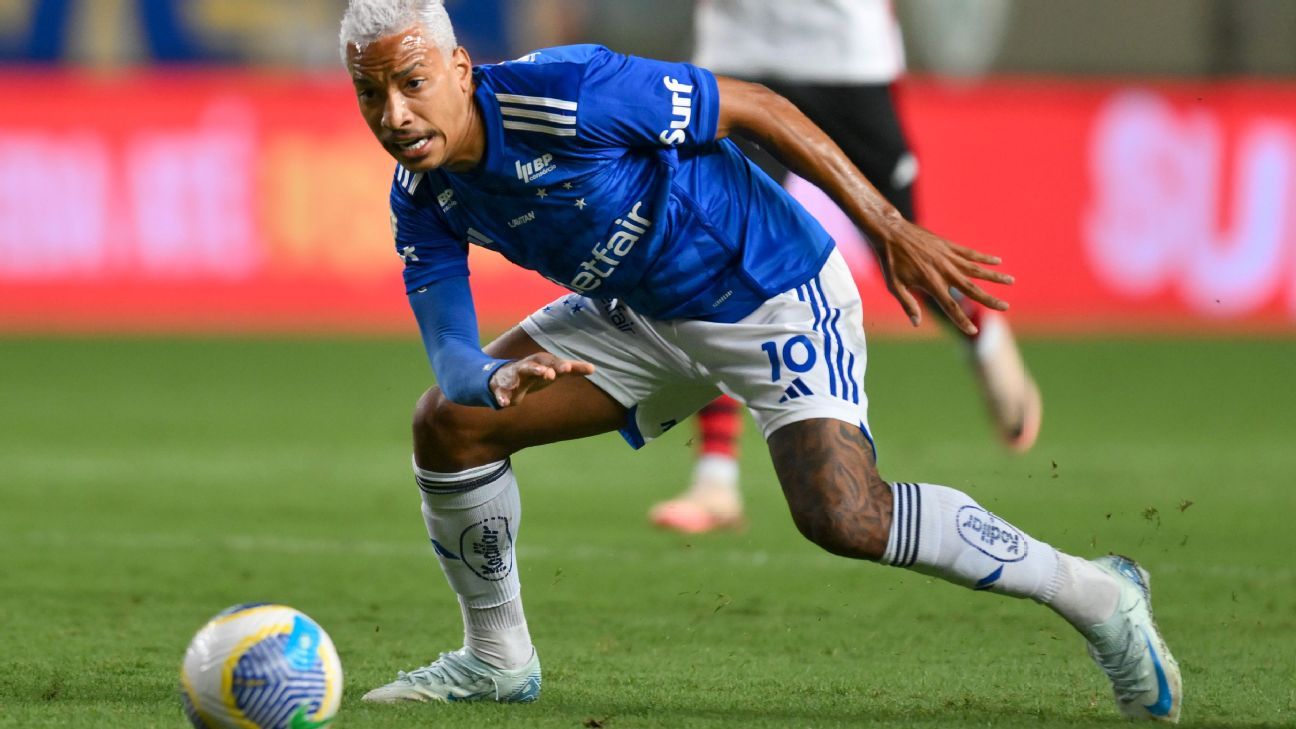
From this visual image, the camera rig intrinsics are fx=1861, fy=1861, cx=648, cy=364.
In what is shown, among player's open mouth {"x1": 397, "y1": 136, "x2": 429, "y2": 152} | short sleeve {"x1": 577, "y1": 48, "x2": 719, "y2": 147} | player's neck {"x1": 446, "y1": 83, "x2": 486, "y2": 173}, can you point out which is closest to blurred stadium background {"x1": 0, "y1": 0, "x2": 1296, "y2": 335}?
short sleeve {"x1": 577, "y1": 48, "x2": 719, "y2": 147}

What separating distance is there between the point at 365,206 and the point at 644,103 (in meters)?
9.43

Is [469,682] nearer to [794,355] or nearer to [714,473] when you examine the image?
[794,355]

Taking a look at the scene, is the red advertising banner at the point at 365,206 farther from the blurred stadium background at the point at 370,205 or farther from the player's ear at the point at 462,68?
the player's ear at the point at 462,68

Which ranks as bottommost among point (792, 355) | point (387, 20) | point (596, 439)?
point (596, 439)

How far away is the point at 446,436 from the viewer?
4.16 meters

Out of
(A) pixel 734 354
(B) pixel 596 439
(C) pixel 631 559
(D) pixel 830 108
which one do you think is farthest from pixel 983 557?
(B) pixel 596 439

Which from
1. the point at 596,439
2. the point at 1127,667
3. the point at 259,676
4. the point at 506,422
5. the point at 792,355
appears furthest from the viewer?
the point at 596,439

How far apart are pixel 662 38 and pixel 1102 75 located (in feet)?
15.3

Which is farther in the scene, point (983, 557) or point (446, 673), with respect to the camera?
point (446, 673)

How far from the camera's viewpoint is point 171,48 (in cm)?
1903

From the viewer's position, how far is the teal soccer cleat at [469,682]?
13.9ft

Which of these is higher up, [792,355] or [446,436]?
[792,355]

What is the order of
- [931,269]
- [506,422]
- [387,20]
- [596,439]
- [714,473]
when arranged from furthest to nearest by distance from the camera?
[596,439]
[714,473]
[506,422]
[931,269]
[387,20]

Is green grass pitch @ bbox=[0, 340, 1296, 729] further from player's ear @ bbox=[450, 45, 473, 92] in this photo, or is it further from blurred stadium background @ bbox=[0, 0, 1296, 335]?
blurred stadium background @ bbox=[0, 0, 1296, 335]
